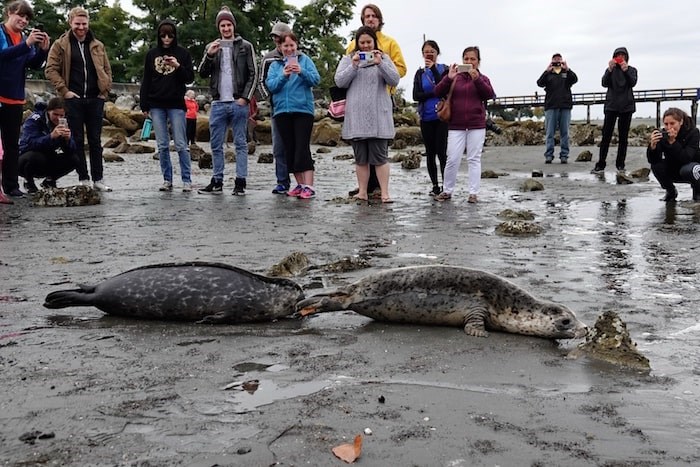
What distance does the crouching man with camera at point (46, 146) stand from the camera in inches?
451

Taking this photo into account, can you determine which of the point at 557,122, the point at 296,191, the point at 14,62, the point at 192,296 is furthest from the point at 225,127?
the point at 557,122

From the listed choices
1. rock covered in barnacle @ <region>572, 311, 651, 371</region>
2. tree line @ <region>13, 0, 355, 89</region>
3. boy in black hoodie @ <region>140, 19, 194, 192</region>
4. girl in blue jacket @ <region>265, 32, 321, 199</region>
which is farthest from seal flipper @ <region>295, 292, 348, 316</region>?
tree line @ <region>13, 0, 355, 89</region>

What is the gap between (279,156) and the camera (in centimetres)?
1127

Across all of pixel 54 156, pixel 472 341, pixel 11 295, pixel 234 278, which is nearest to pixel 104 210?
pixel 54 156

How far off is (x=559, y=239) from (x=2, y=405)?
567cm

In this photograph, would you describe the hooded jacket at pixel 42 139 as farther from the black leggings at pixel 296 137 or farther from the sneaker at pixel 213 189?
the black leggings at pixel 296 137

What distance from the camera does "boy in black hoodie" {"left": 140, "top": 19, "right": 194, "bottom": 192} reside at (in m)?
11.0

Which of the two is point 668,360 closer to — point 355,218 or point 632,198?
point 355,218

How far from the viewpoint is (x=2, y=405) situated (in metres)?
3.11

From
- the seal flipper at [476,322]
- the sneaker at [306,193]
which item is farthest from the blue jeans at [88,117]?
the seal flipper at [476,322]

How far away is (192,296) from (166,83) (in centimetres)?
718

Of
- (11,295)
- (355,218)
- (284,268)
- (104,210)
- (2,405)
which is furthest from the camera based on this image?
(104,210)

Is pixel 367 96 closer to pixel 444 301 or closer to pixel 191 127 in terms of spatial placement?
pixel 444 301

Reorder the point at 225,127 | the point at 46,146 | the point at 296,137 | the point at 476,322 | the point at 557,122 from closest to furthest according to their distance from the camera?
the point at 476,322 < the point at 296,137 < the point at 225,127 < the point at 46,146 < the point at 557,122
